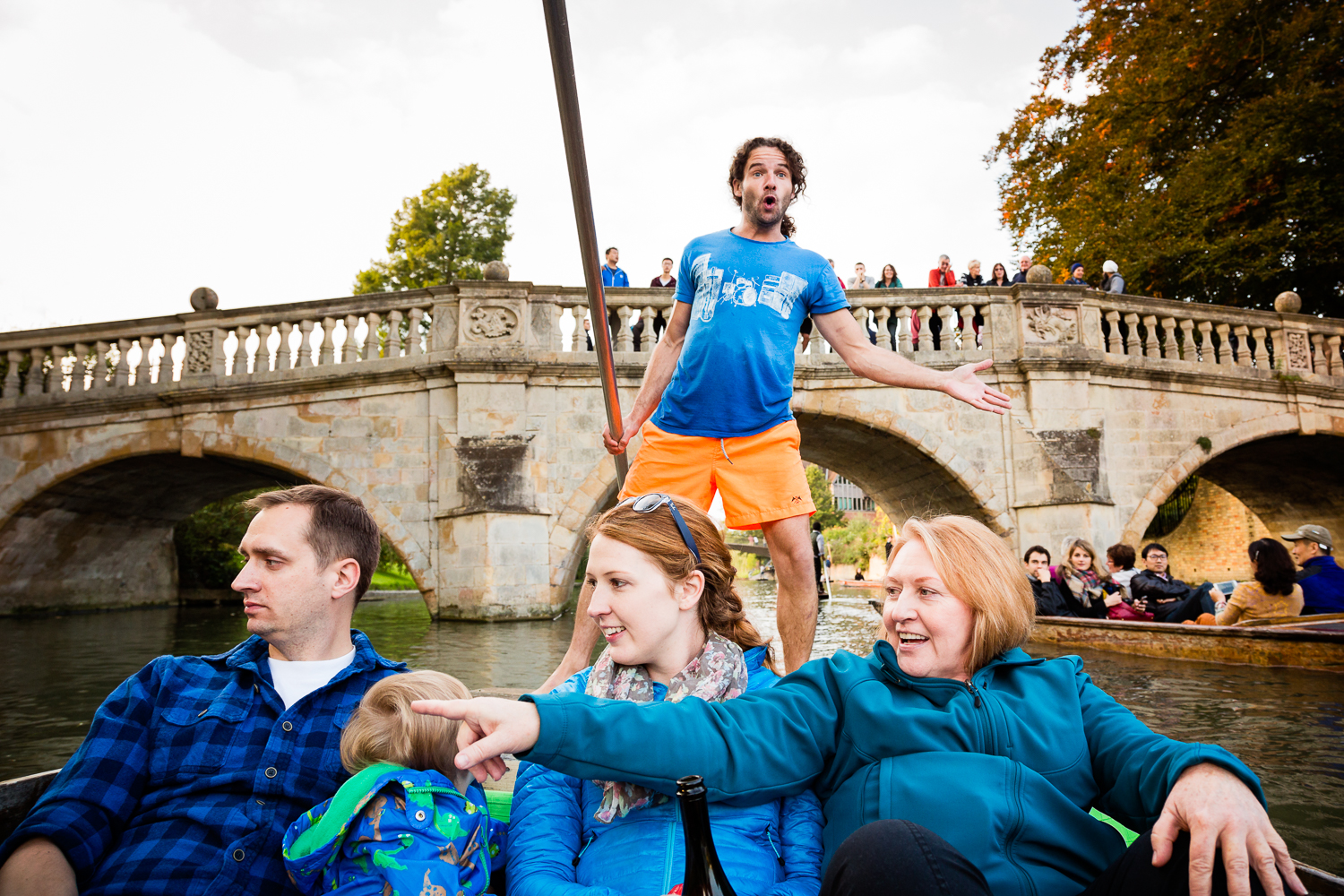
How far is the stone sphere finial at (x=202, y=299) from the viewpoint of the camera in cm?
947

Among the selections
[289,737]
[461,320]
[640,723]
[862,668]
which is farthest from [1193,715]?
[461,320]

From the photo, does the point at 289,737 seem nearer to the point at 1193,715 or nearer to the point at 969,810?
the point at 969,810

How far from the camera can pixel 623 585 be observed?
154 cm

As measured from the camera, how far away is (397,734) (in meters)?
1.41

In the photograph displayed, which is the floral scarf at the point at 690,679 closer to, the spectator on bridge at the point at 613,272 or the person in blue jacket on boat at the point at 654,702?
the person in blue jacket on boat at the point at 654,702

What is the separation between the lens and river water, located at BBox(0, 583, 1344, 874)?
2980mm

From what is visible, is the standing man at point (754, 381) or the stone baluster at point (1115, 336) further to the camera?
the stone baluster at point (1115, 336)

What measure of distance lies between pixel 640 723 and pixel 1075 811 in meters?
0.67

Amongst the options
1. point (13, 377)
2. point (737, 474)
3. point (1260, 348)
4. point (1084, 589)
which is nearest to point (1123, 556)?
point (1084, 589)

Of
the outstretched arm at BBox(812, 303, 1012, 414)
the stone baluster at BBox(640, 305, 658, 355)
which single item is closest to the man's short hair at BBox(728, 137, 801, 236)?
the outstretched arm at BBox(812, 303, 1012, 414)

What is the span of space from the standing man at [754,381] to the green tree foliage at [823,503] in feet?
99.9

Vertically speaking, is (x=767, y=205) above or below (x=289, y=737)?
above

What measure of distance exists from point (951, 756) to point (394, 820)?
85cm

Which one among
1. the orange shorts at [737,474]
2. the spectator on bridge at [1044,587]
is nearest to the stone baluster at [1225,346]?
the spectator on bridge at [1044,587]
